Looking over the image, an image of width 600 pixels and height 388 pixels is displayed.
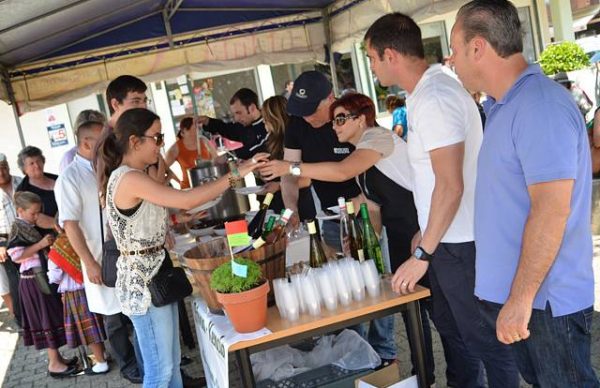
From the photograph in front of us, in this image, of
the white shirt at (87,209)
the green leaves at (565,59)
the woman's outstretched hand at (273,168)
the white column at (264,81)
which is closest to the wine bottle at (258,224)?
the woman's outstretched hand at (273,168)

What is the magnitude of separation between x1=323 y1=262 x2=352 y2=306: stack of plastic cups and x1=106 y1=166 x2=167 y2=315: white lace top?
829 millimetres

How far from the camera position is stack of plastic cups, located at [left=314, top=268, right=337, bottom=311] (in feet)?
6.80

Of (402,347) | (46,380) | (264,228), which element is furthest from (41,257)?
(402,347)

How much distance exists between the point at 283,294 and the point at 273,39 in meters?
4.93

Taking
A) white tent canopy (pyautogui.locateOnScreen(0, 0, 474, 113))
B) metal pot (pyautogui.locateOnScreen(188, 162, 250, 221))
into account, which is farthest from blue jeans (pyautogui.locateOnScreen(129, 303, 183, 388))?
white tent canopy (pyautogui.locateOnScreen(0, 0, 474, 113))

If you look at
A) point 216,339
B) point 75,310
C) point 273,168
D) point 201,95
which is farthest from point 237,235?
point 201,95

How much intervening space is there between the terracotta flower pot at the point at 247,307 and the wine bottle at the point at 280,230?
0.32m

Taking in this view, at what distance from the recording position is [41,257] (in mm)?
4250

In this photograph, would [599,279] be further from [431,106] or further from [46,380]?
[46,380]

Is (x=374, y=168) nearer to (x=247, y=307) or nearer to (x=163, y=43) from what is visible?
(x=247, y=307)

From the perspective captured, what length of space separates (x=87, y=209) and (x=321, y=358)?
72.7 inches

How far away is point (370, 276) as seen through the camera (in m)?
2.14

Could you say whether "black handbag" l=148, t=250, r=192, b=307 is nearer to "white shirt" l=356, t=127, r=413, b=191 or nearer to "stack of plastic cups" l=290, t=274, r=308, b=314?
"stack of plastic cups" l=290, t=274, r=308, b=314

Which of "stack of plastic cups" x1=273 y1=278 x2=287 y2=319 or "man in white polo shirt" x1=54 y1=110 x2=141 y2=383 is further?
"man in white polo shirt" x1=54 y1=110 x2=141 y2=383
